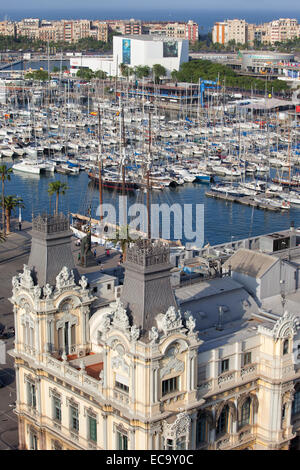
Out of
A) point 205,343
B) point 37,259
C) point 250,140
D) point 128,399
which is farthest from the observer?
point 250,140

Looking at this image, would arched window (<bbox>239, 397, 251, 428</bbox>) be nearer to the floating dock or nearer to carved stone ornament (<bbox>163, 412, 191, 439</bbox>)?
carved stone ornament (<bbox>163, 412, 191, 439</bbox>)

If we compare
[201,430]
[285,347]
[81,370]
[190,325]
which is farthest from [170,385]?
[285,347]

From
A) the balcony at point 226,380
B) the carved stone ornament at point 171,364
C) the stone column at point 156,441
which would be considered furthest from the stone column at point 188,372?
the stone column at point 156,441

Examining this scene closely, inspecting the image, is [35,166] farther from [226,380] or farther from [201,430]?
[201,430]

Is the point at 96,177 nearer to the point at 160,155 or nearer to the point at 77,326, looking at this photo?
the point at 160,155

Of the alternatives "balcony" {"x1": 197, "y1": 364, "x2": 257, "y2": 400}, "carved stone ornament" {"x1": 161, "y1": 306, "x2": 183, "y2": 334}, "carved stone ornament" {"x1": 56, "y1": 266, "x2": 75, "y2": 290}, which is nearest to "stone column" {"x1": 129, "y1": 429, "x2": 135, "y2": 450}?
"balcony" {"x1": 197, "y1": 364, "x2": 257, "y2": 400}

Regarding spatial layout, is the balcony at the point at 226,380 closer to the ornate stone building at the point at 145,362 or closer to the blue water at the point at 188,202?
the ornate stone building at the point at 145,362

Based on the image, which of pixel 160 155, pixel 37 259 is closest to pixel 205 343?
pixel 37 259

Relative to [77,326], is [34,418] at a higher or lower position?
lower
